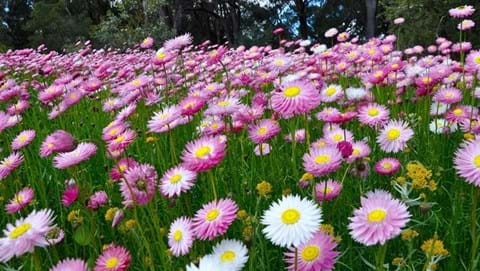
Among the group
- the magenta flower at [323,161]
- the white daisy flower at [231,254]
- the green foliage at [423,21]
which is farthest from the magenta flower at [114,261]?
the green foliage at [423,21]

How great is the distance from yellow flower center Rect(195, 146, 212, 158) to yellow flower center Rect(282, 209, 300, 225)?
14.1 inches

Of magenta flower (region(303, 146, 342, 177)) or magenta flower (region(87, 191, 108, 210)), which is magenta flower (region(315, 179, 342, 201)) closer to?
magenta flower (region(303, 146, 342, 177))

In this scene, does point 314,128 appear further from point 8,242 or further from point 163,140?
point 8,242

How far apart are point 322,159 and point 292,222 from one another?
301 mm

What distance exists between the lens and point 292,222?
0.95m

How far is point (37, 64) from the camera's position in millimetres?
5051

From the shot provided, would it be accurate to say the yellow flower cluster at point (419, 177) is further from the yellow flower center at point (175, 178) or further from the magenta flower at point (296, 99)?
the yellow flower center at point (175, 178)

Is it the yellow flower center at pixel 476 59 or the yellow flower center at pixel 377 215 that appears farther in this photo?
the yellow flower center at pixel 476 59

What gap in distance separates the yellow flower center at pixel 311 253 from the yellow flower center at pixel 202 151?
0.39 metres

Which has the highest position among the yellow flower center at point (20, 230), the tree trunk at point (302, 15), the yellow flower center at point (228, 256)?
the yellow flower center at point (20, 230)

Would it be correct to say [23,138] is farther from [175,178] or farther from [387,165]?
[387,165]

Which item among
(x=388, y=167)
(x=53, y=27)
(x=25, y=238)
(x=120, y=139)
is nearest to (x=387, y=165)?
(x=388, y=167)

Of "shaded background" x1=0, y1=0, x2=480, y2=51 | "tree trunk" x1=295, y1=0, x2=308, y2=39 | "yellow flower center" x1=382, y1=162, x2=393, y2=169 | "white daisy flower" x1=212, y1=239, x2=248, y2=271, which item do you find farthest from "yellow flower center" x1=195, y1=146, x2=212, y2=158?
"tree trunk" x1=295, y1=0, x2=308, y2=39

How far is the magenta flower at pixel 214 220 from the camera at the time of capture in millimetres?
1095
